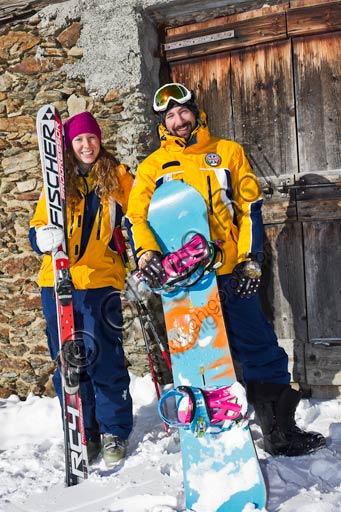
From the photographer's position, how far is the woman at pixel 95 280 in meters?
3.02

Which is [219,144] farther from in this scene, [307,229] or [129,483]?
[129,483]

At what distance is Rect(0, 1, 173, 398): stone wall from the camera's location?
3953mm

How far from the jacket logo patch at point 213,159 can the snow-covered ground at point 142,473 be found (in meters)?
1.62

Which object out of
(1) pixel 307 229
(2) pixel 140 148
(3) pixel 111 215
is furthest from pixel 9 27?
(1) pixel 307 229

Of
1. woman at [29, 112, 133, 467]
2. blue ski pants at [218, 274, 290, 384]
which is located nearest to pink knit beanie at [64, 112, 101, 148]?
woman at [29, 112, 133, 467]

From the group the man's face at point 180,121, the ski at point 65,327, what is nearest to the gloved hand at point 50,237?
the ski at point 65,327

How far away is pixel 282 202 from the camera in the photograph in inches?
150

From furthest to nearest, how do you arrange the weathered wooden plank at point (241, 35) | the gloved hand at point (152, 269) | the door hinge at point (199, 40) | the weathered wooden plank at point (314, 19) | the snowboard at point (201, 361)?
the door hinge at point (199, 40) < the weathered wooden plank at point (241, 35) < the weathered wooden plank at point (314, 19) < the gloved hand at point (152, 269) < the snowboard at point (201, 361)

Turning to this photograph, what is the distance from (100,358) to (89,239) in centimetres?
72

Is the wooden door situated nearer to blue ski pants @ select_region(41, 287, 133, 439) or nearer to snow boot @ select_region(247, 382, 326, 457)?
snow boot @ select_region(247, 382, 326, 457)

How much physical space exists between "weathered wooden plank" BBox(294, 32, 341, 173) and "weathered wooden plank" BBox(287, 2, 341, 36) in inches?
2.3

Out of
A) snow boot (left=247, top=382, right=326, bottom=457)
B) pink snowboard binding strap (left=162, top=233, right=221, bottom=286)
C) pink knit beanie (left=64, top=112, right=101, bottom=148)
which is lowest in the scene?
snow boot (left=247, top=382, right=326, bottom=457)

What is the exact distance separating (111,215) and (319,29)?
2.15 metres

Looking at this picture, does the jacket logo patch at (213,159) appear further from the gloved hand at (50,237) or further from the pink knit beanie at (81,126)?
the gloved hand at (50,237)
